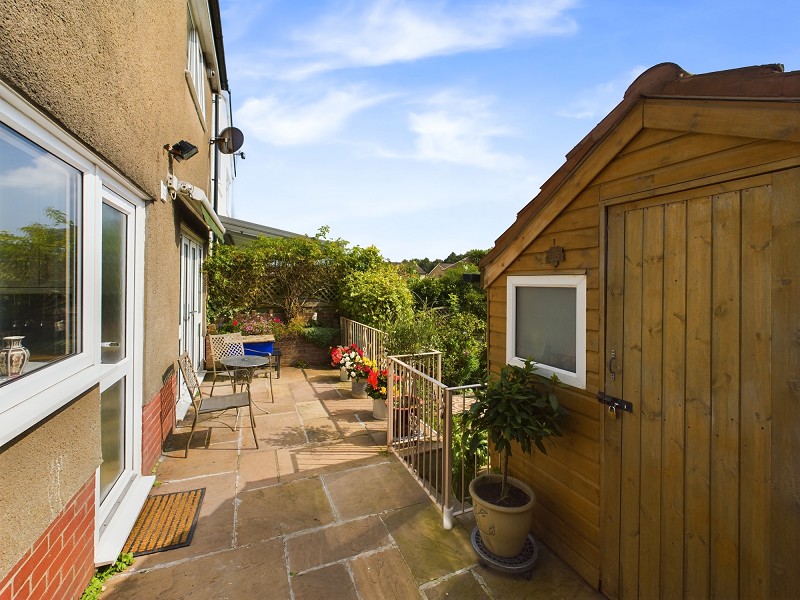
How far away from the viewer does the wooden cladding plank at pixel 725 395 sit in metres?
1.79

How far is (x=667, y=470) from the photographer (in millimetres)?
2102

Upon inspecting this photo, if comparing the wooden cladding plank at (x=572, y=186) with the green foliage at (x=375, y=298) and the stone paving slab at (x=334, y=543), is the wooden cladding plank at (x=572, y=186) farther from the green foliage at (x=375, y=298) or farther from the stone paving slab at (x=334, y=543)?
the green foliage at (x=375, y=298)

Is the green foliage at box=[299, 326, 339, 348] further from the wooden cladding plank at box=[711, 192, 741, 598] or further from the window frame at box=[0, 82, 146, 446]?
the wooden cladding plank at box=[711, 192, 741, 598]

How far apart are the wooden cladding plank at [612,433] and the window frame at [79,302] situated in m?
3.00

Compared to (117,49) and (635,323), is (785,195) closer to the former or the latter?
(635,323)

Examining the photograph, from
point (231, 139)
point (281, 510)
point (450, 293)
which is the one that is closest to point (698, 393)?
point (281, 510)

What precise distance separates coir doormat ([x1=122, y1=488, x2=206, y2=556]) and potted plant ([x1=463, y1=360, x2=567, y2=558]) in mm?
2241

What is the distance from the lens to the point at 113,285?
291 cm

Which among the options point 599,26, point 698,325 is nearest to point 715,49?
point 599,26

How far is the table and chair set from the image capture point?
4289 millimetres

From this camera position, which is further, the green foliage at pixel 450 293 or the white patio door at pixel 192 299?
the green foliage at pixel 450 293

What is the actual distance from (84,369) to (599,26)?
5997 millimetres

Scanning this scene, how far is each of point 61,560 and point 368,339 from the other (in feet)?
19.1

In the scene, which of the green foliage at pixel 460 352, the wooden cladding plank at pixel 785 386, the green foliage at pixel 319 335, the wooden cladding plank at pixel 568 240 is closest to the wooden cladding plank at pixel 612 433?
the wooden cladding plank at pixel 568 240
